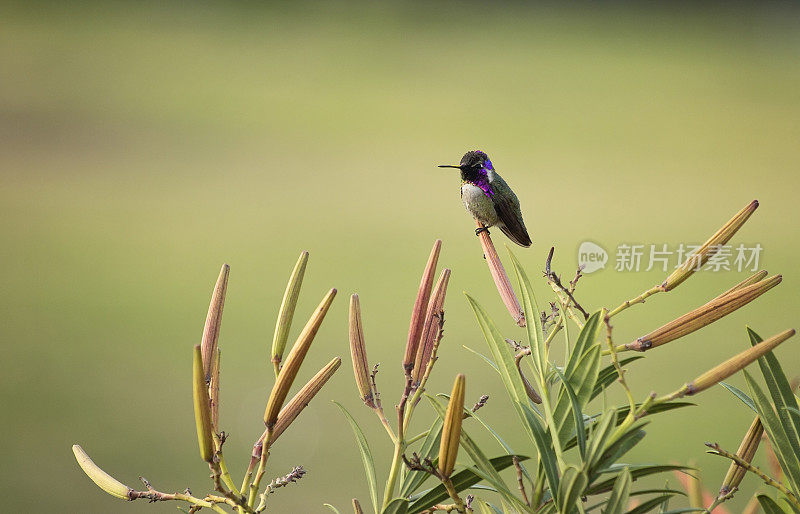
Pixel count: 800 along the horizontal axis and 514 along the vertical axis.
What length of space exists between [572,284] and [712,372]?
0.08 meters

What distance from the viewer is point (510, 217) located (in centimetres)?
45

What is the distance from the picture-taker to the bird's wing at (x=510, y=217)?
448mm

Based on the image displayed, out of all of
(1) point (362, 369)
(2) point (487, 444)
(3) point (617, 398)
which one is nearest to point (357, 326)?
(1) point (362, 369)

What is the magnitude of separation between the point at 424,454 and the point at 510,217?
0.71ft

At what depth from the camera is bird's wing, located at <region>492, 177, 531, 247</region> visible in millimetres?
448

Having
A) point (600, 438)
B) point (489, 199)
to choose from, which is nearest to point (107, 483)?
point (600, 438)

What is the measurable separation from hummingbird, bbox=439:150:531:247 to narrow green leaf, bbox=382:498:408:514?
0.24m

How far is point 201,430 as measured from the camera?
214 mm

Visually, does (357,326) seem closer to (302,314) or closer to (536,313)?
(536,313)

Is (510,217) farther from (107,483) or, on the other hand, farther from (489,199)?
(107,483)

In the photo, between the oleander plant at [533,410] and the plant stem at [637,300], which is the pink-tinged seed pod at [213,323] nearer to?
the oleander plant at [533,410]

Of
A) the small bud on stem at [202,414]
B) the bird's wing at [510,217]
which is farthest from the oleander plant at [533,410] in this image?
the bird's wing at [510,217]

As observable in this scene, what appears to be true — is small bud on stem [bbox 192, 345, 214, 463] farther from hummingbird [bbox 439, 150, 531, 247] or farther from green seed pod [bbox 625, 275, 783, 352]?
hummingbird [bbox 439, 150, 531, 247]

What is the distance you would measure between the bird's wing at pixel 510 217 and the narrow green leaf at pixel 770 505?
0.72ft
